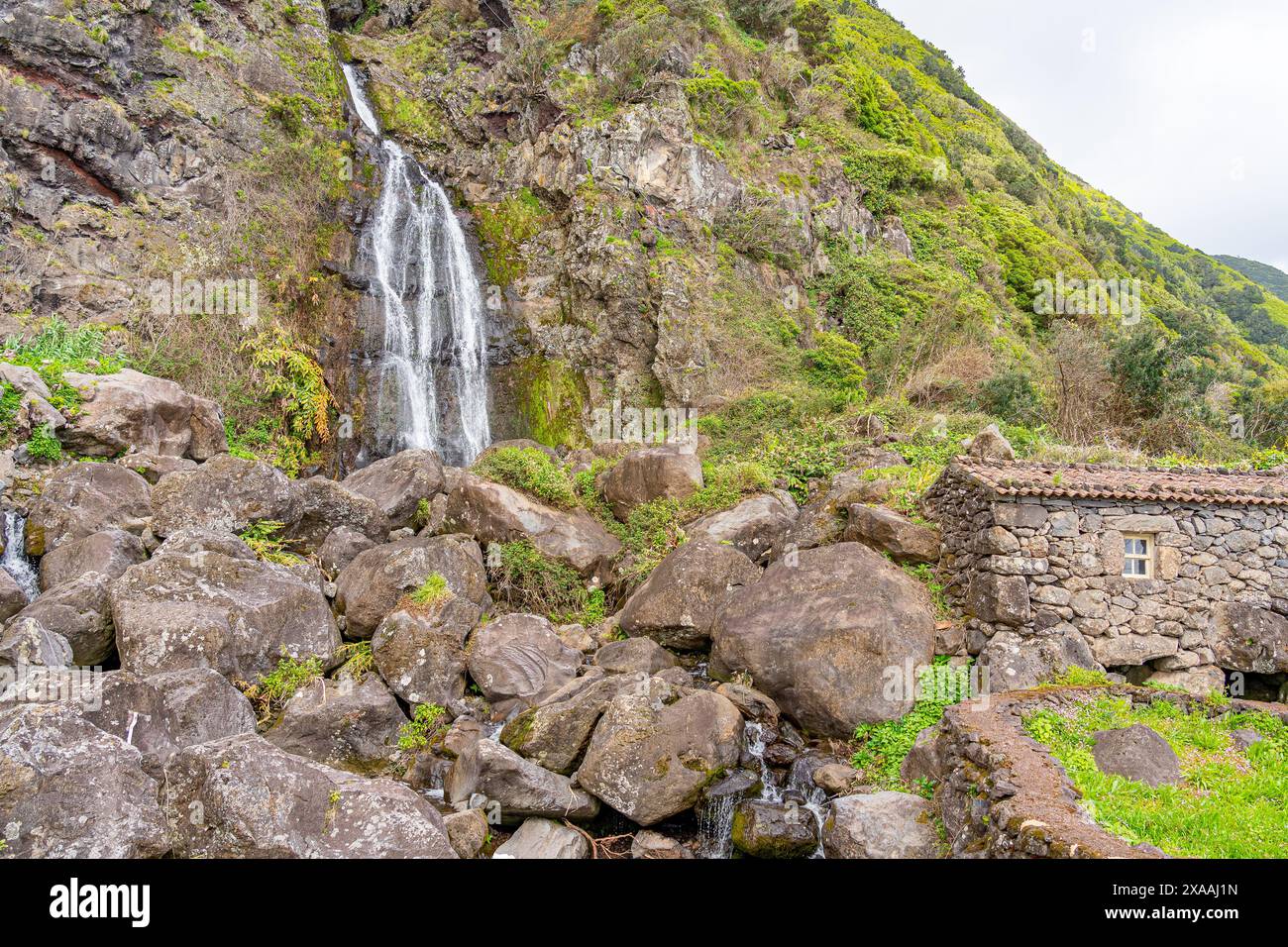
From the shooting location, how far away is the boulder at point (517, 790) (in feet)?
30.0

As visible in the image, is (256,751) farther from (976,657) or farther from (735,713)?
(976,657)

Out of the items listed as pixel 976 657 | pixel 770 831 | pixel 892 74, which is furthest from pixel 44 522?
pixel 892 74

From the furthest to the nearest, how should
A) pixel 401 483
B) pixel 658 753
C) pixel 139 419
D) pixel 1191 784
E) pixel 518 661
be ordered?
pixel 401 483
pixel 139 419
pixel 518 661
pixel 658 753
pixel 1191 784

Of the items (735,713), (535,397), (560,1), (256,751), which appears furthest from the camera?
(560,1)

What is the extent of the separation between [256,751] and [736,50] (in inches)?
1386

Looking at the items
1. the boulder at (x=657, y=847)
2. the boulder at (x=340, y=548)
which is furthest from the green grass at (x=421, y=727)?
the boulder at (x=340, y=548)

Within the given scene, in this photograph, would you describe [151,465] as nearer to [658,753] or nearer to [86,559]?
[86,559]

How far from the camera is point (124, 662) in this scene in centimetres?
1039

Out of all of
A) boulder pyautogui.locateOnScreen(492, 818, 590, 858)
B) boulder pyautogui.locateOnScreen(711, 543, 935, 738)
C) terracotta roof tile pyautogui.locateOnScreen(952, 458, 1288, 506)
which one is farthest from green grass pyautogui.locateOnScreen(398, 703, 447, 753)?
terracotta roof tile pyautogui.locateOnScreen(952, 458, 1288, 506)

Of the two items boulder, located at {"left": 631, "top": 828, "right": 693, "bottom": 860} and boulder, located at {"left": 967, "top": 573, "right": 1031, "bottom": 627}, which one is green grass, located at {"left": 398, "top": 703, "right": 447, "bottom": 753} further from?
boulder, located at {"left": 967, "top": 573, "right": 1031, "bottom": 627}

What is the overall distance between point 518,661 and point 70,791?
651 centimetres

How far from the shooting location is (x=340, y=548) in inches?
578

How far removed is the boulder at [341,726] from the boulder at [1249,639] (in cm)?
1346

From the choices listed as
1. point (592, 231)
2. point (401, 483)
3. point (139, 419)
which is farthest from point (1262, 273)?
point (139, 419)
